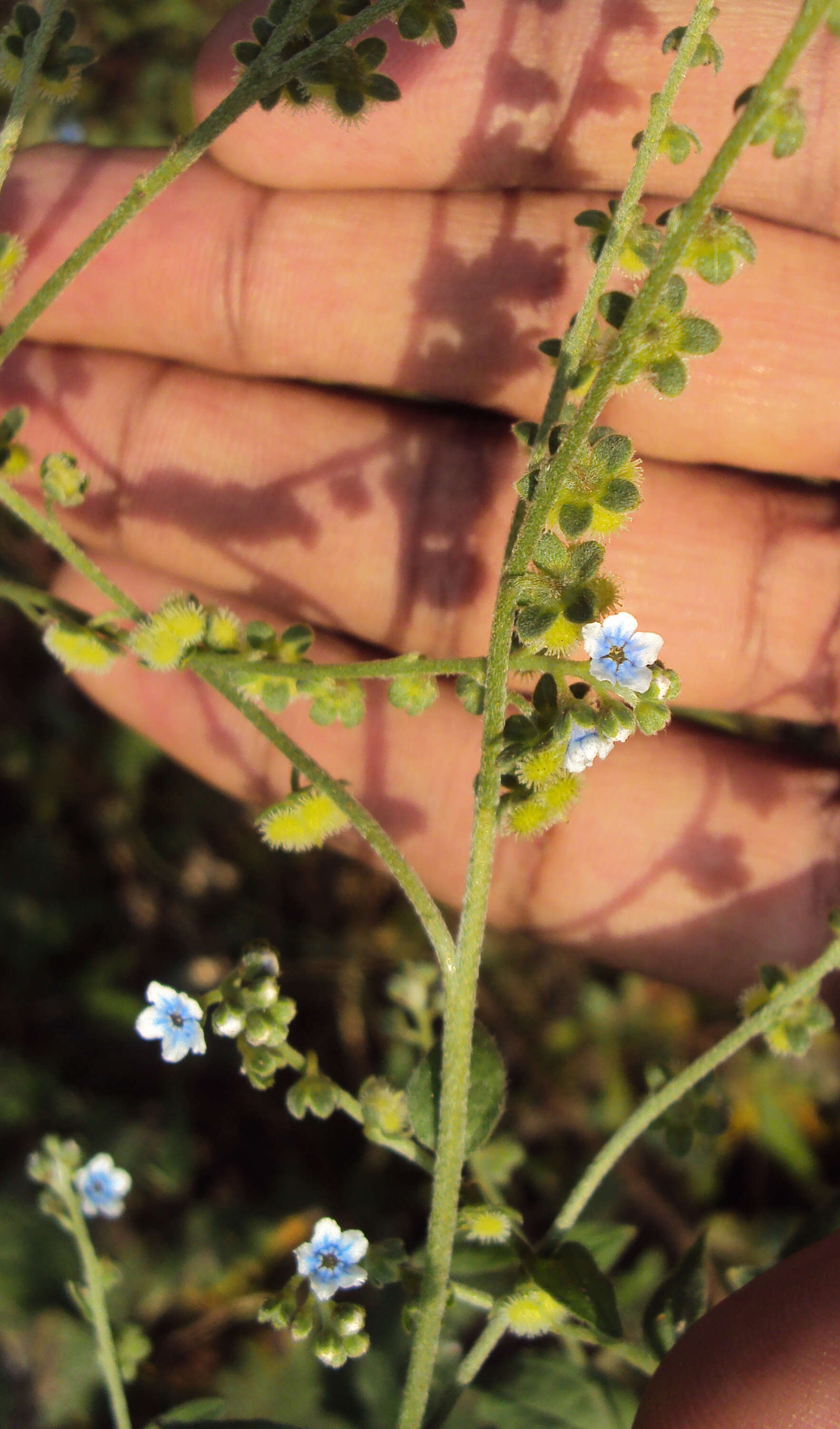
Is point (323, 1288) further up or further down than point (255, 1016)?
further down

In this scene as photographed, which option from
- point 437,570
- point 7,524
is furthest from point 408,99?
point 7,524

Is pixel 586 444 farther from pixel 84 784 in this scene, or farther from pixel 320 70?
pixel 84 784

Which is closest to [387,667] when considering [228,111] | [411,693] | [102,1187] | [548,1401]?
[411,693]

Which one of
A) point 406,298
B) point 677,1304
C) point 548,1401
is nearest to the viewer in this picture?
point 677,1304

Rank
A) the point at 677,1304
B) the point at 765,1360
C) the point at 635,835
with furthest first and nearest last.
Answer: the point at 635,835, the point at 677,1304, the point at 765,1360

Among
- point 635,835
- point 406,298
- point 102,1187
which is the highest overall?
point 406,298

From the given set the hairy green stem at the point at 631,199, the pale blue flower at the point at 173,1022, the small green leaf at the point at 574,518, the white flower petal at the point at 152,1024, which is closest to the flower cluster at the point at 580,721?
the small green leaf at the point at 574,518

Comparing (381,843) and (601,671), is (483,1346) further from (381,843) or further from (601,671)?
(601,671)
